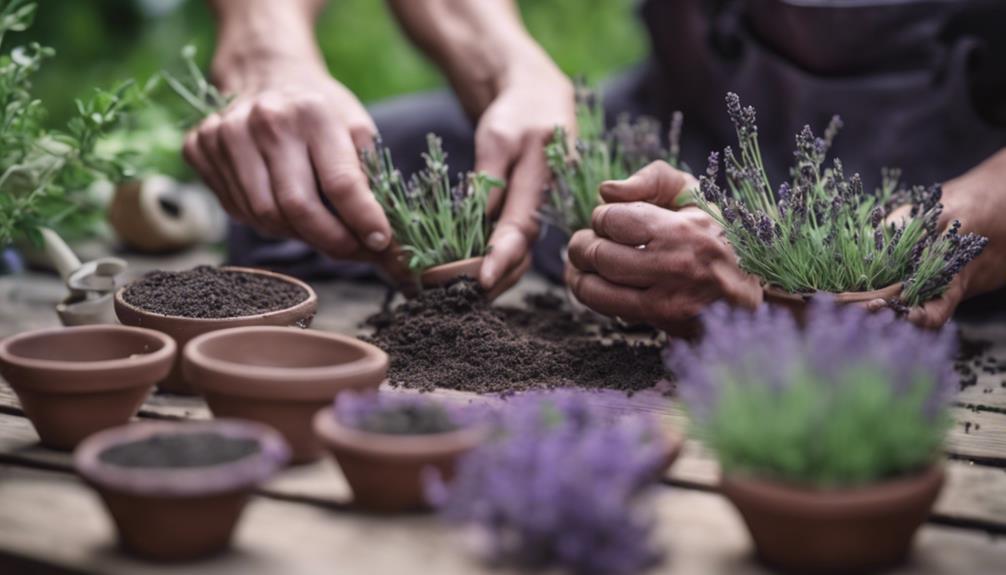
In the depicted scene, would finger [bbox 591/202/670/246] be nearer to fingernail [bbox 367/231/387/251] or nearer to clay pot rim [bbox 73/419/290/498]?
fingernail [bbox 367/231/387/251]

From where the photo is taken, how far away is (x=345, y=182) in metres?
2.32

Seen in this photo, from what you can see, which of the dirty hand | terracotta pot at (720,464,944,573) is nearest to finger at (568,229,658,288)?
the dirty hand

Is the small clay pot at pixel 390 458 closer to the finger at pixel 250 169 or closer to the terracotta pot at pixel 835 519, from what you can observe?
the terracotta pot at pixel 835 519

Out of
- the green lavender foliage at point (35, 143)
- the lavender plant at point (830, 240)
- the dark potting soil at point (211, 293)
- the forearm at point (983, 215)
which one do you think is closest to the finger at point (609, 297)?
the lavender plant at point (830, 240)

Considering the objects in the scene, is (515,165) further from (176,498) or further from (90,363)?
(176,498)

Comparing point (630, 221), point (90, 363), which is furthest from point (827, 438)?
point (90, 363)

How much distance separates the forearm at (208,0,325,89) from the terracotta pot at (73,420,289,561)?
170 cm

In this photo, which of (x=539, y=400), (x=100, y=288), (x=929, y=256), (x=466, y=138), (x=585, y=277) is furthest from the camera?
(x=466, y=138)

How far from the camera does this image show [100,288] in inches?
92.3

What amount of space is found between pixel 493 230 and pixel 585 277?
0.37 metres

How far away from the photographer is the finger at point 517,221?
228 cm

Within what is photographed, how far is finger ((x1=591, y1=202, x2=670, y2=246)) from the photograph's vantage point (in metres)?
2.02

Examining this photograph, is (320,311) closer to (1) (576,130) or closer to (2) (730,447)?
(1) (576,130)

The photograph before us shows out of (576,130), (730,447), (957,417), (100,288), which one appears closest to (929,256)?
(957,417)
